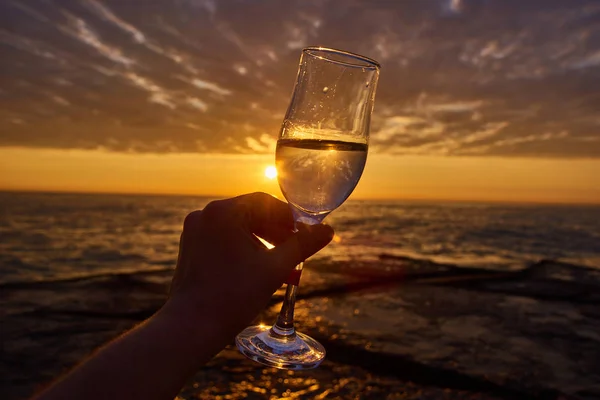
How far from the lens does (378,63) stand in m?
1.85

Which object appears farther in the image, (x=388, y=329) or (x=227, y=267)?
(x=388, y=329)

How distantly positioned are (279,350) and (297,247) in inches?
18.6

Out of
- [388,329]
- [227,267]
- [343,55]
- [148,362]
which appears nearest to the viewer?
[148,362]

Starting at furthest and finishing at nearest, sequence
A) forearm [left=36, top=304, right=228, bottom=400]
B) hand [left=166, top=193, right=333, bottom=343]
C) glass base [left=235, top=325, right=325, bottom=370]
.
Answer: glass base [left=235, top=325, right=325, bottom=370], hand [left=166, top=193, right=333, bottom=343], forearm [left=36, top=304, right=228, bottom=400]

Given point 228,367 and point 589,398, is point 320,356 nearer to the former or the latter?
point 228,367

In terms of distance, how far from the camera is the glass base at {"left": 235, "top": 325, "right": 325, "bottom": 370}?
68.4 inches

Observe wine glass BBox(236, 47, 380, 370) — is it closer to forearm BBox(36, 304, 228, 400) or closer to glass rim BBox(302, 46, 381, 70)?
glass rim BBox(302, 46, 381, 70)

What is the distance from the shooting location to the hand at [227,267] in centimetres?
137

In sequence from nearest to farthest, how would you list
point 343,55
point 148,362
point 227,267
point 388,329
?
point 148,362
point 227,267
point 343,55
point 388,329

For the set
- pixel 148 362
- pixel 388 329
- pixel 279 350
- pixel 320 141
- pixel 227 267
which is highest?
pixel 320 141

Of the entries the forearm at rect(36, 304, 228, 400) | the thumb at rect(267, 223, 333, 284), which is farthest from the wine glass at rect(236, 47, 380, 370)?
the forearm at rect(36, 304, 228, 400)

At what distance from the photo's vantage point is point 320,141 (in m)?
1.70

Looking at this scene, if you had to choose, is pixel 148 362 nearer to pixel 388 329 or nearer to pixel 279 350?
pixel 279 350

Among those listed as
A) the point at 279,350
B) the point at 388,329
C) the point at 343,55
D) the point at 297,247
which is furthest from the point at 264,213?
the point at 388,329
